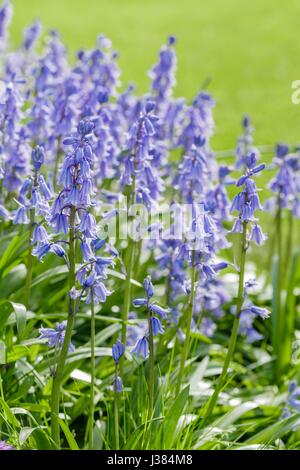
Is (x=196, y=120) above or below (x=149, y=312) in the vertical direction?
above

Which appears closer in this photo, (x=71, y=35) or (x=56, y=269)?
(x=56, y=269)

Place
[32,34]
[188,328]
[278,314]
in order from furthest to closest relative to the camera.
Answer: [32,34] → [278,314] → [188,328]

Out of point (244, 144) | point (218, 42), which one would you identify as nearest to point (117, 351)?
point (244, 144)

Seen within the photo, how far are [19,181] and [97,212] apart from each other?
568 millimetres

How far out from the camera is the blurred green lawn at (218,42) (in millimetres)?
15625

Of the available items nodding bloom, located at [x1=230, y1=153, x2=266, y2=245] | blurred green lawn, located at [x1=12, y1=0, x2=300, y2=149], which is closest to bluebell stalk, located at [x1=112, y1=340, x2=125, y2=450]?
nodding bloom, located at [x1=230, y1=153, x2=266, y2=245]

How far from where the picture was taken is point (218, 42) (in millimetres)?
19453

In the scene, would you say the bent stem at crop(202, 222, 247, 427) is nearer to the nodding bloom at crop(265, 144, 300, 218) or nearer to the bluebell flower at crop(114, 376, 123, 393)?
the bluebell flower at crop(114, 376, 123, 393)

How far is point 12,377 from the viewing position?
15.5ft

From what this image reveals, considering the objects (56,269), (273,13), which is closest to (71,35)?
(273,13)

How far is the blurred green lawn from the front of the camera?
1562 cm

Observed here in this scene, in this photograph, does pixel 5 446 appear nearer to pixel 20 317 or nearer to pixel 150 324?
pixel 20 317

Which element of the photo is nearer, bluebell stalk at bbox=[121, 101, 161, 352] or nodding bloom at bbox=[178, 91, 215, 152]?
bluebell stalk at bbox=[121, 101, 161, 352]

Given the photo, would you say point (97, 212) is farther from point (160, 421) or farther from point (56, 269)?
point (160, 421)
